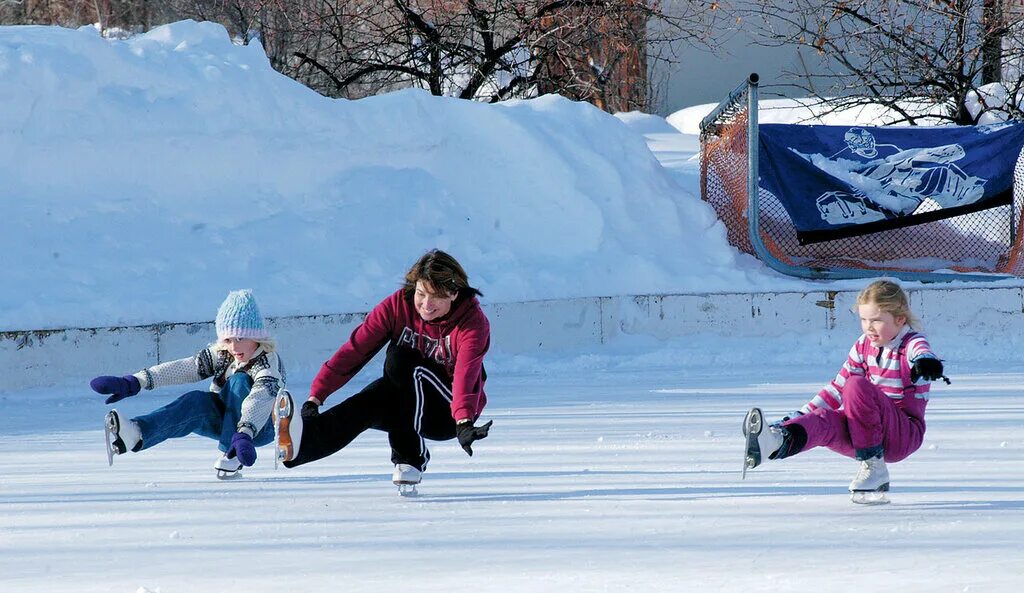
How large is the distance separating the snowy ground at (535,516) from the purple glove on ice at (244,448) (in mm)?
139

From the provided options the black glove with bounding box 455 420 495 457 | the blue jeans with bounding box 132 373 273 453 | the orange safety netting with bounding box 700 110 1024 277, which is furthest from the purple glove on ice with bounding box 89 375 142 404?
the orange safety netting with bounding box 700 110 1024 277

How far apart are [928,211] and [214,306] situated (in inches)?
224

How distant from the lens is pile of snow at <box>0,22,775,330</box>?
28.8 feet

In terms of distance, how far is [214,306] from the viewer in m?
8.36

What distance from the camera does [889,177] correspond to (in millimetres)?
10625

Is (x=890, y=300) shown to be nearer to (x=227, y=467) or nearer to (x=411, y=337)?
(x=411, y=337)

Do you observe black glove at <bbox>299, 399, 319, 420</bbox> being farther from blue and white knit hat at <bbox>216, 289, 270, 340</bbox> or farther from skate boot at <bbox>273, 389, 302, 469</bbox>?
blue and white knit hat at <bbox>216, 289, 270, 340</bbox>

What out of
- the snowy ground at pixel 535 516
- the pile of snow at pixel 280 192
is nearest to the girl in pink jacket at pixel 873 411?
the snowy ground at pixel 535 516

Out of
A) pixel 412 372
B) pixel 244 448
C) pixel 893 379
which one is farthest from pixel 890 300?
pixel 244 448

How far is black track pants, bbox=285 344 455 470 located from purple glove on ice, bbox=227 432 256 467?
165 millimetres

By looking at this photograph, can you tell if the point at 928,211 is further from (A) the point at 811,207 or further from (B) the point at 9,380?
(B) the point at 9,380

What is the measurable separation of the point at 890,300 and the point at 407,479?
5.51 ft

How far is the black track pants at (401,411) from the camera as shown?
4.43 metres

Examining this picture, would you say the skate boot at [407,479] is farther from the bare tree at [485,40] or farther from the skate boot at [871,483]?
the bare tree at [485,40]
